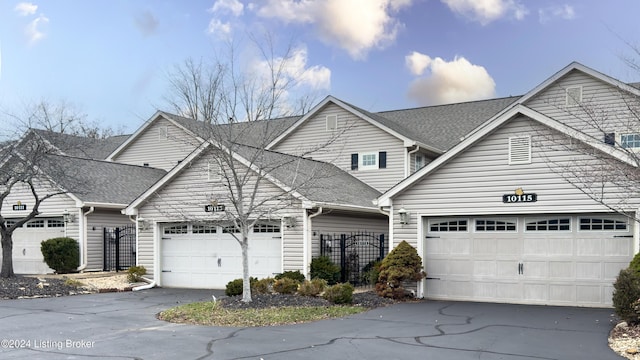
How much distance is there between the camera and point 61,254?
78.3 feet

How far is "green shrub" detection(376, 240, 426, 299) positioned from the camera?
16.4m

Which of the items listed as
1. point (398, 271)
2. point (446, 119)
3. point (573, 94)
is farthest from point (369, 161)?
point (398, 271)

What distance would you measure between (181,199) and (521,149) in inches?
452

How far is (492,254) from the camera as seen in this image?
1650cm

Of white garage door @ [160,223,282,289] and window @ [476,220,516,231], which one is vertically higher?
window @ [476,220,516,231]

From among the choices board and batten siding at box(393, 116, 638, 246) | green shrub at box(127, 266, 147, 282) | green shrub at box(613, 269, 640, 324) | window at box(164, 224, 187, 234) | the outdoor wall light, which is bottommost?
green shrub at box(127, 266, 147, 282)

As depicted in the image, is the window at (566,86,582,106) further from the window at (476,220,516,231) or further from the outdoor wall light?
the outdoor wall light

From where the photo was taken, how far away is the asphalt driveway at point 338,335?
974 cm

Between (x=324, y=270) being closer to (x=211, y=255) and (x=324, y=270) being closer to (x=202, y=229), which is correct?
(x=211, y=255)

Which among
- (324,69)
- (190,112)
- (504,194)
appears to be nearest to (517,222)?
(504,194)

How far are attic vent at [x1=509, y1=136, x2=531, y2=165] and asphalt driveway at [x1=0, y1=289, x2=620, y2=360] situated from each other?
3.76 metres

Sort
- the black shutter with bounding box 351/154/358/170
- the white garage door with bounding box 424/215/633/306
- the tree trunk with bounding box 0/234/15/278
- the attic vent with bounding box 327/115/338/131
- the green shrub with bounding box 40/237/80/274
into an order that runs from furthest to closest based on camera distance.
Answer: the attic vent with bounding box 327/115/338/131 < the black shutter with bounding box 351/154/358/170 < the green shrub with bounding box 40/237/80/274 < the tree trunk with bounding box 0/234/15/278 < the white garage door with bounding box 424/215/633/306

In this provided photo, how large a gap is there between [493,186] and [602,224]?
2803mm

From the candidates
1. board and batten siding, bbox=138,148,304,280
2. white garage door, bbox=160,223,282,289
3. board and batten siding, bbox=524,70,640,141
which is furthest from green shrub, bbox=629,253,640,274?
white garage door, bbox=160,223,282,289
